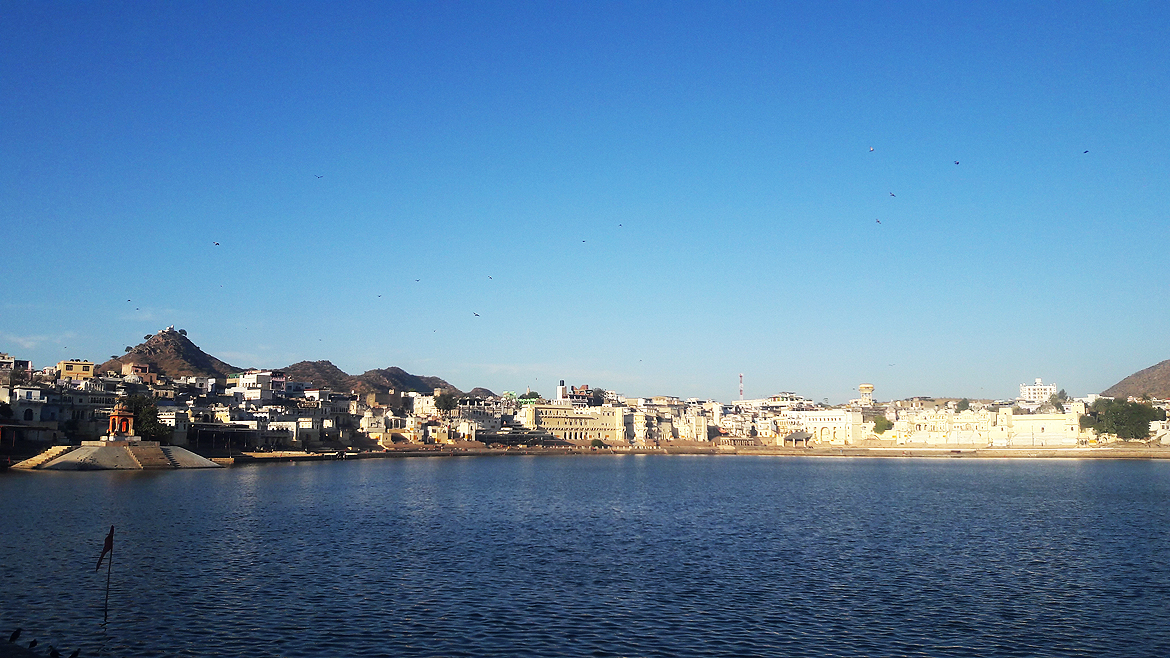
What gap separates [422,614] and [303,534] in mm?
14755

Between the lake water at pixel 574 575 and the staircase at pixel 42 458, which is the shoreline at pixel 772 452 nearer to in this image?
the staircase at pixel 42 458

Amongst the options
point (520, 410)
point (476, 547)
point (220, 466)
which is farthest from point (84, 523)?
point (520, 410)

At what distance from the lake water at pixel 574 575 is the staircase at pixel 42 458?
15.1 metres

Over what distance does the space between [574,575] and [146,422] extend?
2495 inches

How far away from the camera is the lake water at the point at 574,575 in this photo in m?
18.6

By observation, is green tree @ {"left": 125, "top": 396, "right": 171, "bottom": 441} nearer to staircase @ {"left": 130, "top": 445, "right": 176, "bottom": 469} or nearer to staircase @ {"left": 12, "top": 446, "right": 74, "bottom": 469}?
staircase @ {"left": 130, "top": 445, "right": 176, "bottom": 469}

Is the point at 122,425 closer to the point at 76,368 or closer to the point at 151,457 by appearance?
the point at 151,457

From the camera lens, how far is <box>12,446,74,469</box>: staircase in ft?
207

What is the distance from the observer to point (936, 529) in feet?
124

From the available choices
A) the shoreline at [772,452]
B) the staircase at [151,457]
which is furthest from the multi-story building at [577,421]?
the staircase at [151,457]

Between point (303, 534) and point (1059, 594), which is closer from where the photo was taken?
point (1059, 594)

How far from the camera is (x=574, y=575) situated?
84.3 ft

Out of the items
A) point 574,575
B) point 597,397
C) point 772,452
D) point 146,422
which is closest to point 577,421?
point 597,397

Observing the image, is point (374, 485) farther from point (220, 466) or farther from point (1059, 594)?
point (1059, 594)
